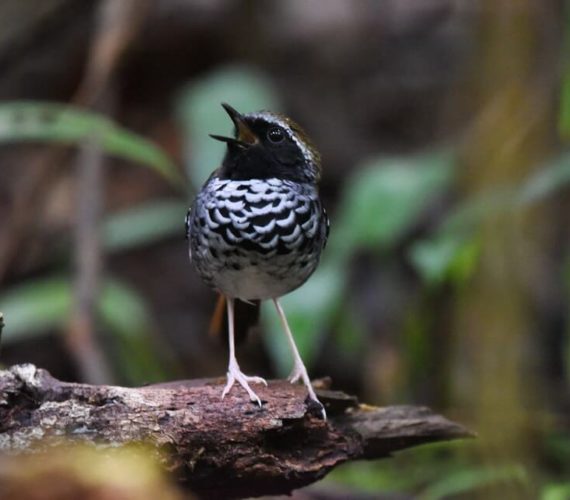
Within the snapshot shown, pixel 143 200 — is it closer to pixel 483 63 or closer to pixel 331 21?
pixel 331 21

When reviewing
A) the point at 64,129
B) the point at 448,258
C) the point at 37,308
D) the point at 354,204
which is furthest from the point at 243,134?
the point at 37,308

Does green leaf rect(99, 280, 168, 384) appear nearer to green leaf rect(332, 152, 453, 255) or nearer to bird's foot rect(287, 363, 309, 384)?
green leaf rect(332, 152, 453, 255)

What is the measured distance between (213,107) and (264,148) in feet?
9.45

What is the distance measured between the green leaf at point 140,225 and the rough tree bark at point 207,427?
3504 millimetres

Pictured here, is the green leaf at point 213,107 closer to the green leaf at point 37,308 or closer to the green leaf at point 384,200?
the green leaf at point 384,200

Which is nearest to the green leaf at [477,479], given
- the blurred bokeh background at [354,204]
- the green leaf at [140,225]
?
the blurred bokeh background at [354,204]

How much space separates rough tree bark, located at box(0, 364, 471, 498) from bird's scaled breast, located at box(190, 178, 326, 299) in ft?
1.16

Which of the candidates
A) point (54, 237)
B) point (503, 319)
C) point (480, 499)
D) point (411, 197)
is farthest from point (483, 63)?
point (54, 237)

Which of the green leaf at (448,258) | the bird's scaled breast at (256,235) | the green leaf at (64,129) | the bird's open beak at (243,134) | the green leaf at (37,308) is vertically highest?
the bird's open beak at (243,134)

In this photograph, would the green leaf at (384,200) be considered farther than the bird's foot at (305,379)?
Yes

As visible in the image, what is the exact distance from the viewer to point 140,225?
22.2ft

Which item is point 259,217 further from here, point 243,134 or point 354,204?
point 354,204

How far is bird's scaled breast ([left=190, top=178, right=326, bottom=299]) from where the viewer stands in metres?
3.17

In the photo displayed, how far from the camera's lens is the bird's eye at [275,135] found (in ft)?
10.8
